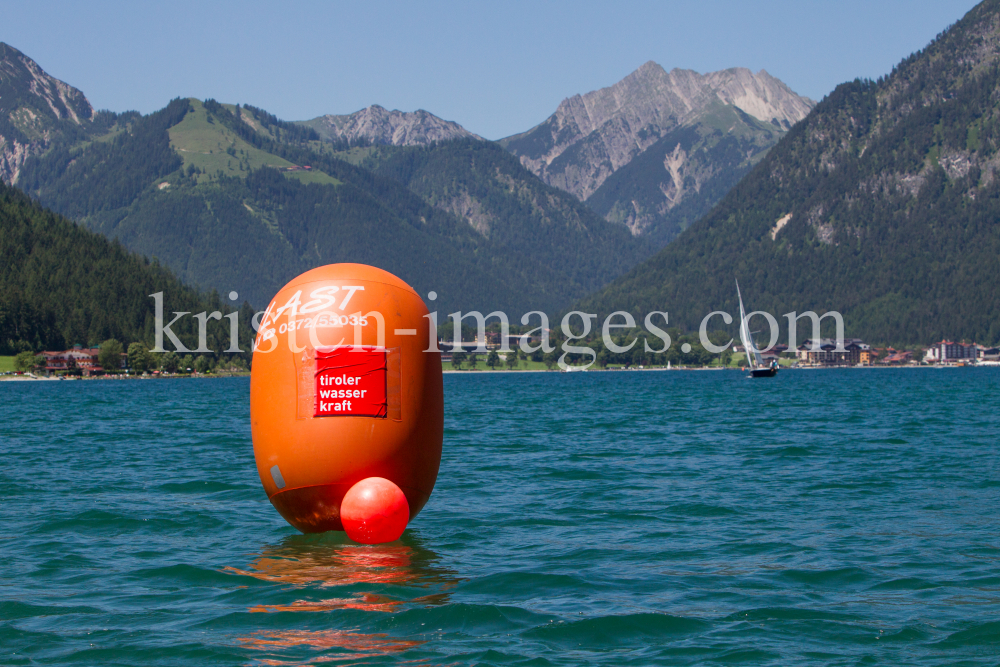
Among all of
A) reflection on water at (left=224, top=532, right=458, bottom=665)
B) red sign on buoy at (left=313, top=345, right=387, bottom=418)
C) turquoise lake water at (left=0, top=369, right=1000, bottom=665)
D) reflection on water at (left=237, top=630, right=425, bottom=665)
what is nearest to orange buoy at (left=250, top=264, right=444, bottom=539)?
red sign on buoy at (left=313, top=345, right=387, bottom=418)

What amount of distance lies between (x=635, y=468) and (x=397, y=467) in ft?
48.2

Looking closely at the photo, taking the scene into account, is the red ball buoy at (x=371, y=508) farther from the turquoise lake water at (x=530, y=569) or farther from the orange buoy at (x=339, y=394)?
the turquoise lake water at (x=530, y=569)

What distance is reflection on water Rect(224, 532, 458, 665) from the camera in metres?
11.3

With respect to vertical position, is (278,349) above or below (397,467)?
above

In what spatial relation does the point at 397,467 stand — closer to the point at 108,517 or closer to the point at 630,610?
the point at 630,610

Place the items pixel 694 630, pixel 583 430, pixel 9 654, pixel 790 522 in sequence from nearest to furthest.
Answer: pixel 9 654 < pixel 694 630 < pixel 790 522 < pixel 583 430

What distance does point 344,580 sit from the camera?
1376cm

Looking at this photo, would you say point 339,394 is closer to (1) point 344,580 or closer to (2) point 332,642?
(1) point 344,580

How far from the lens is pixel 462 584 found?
45.3ft

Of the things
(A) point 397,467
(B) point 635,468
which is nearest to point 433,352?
(A) point 397,467

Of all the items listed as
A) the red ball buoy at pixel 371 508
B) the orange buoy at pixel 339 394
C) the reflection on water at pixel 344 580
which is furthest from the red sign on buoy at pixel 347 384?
the reflection on water at pixel 344 580

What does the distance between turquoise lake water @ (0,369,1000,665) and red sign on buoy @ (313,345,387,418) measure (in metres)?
2.34

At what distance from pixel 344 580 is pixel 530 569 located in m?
2.81

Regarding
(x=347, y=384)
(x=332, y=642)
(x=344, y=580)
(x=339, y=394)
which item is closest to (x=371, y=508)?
(x=344, y=580)
